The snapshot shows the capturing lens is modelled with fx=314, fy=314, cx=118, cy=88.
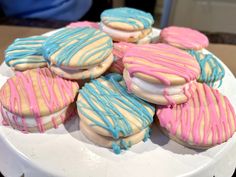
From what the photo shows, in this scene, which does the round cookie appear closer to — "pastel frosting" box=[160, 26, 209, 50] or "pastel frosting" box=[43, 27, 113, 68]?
"pastel frosting" box=[43, 27, 113, 68]

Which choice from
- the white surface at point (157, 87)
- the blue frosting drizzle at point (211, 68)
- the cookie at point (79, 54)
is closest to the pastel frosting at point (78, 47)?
the cookie at point (79, 54)

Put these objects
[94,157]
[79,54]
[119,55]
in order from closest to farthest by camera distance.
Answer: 1. [94,157]
2. [79,54]
3. [119,55]

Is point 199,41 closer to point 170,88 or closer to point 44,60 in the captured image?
point 170,88

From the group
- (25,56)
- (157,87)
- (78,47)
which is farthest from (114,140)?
(25,56)

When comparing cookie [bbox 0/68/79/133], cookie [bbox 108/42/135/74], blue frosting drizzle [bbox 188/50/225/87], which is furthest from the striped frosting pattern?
blue frosting drizzle [bbox 188/50/225/87]

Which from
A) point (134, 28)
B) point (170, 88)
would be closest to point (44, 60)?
point (134, 28)

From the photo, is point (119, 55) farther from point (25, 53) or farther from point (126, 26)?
point (25, 53)
